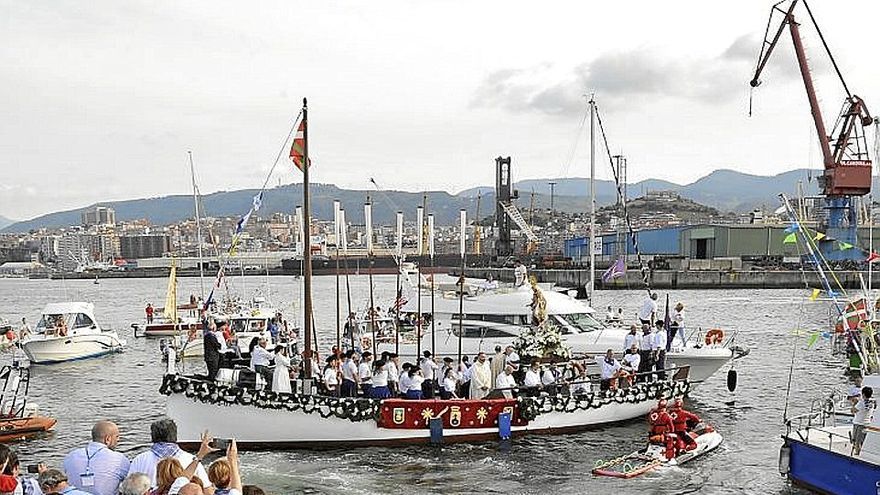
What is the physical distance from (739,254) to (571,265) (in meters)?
22.1

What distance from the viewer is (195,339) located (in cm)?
4506

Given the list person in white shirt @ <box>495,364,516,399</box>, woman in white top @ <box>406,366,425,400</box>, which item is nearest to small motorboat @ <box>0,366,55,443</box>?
woman in white top @ <box>406,366,425,400</box>

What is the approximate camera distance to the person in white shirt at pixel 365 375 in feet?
75.8

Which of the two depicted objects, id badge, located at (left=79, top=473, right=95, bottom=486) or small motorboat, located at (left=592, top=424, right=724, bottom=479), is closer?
id badge, located at (left=79, top=473, right=95, bottom=486)

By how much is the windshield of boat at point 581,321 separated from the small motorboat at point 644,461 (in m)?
7.61

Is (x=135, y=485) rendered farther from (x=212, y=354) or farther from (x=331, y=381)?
(x=212, y=354)

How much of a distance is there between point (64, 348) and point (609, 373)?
27774 mm

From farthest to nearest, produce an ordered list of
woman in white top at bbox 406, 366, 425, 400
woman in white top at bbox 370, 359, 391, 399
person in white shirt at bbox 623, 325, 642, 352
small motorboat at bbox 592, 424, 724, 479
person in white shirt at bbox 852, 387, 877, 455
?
1. person in white shirt at bbox 623, 325, 642, 352
2. woman in white top at bbox 370, 359, 391, 399
3. woman in white top at bbox 406, 366, 425, 400
4. small motorboat at bbox 592, 424, 724, 479
5. person in white shirt at bbox 852, 387, 877, 455

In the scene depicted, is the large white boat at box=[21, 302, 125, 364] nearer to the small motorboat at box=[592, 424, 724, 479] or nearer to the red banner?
the red banner

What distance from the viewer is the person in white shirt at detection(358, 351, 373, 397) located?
23094 mm

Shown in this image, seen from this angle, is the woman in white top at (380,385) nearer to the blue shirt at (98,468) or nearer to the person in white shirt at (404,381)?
the person in white shirt at (404,381)

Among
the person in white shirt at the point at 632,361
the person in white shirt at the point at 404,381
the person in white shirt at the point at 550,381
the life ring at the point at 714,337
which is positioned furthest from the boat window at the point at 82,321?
the life ring at the point at 714,337

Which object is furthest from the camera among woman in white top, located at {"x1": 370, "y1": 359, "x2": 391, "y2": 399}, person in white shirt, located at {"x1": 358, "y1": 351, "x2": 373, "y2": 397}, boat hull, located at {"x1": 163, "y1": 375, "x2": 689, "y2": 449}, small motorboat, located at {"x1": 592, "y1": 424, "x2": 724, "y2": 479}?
person in white shirt, located at {"x1": 358, "y1": 351, "x2": 373, "y2": 397}

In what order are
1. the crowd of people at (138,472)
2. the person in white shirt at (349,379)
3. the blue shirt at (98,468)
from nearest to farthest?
the crowd of people at (138,472), the blue shirt at (98,468), the person in white shirt at (349,379)
